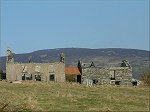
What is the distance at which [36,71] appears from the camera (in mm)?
87562

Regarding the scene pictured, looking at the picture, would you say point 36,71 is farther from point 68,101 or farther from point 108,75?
point 68,101

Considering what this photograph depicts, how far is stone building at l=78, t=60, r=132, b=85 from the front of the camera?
289ft

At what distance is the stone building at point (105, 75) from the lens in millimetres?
88188

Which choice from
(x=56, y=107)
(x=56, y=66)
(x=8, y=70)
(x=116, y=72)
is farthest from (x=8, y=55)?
(x=56, y=107)

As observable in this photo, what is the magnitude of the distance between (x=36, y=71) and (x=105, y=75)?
15.1 metres

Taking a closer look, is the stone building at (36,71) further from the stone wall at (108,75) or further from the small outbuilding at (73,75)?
the stone wall at (108,75)

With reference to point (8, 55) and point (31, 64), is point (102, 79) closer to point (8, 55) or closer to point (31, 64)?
point (31, 64)

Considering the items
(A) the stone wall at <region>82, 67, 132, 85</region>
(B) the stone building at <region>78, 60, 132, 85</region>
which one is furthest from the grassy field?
(A) the stone wall at <region>82, 67, 132, 85</region>

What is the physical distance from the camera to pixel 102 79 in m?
88.9

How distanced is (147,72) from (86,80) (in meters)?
13.1

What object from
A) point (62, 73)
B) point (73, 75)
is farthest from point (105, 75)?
point (62, 73)

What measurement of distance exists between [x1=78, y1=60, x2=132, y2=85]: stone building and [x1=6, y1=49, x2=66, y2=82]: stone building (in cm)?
498

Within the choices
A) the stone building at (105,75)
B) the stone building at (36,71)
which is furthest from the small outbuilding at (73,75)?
the stone building at (36,71)

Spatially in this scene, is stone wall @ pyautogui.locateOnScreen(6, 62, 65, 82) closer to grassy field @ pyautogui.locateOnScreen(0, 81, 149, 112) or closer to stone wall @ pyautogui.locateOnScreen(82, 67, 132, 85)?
stone wall @ pyautogui.locateOnScreen(82, 67, 132, 85)
